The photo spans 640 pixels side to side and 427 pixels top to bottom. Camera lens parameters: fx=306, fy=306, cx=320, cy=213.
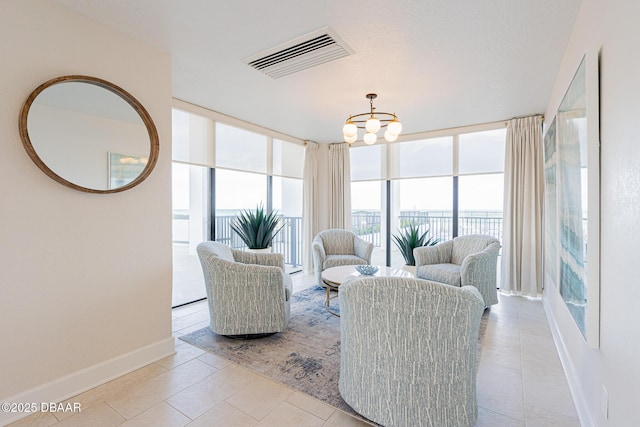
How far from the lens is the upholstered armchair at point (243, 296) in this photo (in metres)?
2.68

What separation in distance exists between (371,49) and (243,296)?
2322mm

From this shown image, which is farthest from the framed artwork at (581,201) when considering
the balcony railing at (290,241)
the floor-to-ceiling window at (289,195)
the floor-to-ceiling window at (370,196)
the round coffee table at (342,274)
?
the balcony railing at (290,241)

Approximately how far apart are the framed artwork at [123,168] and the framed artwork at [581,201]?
2.85 metres

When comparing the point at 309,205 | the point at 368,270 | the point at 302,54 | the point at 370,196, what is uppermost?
the point at 302,54

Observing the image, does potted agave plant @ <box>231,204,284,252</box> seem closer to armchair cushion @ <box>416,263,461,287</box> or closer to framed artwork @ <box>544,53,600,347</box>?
armchair cushion @ <box>416,263,461,287</box>

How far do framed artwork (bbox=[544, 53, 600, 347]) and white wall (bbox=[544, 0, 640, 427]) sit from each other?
40 millimetres

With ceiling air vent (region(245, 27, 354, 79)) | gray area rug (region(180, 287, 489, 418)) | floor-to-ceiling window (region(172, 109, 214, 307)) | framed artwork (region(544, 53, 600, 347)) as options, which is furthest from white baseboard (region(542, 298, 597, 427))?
floor-to-ceiling window (region(172, 109, 214, 307))

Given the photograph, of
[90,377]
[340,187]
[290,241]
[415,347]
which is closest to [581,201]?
[415,347]

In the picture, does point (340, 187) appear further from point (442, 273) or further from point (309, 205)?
point (442, 273)

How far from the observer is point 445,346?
56.8 inches

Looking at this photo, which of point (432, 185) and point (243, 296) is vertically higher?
point (432, 185)

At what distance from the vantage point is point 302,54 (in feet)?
8.21

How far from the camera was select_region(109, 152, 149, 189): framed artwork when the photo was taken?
88.2 inches

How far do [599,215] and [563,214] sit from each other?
0.91m
